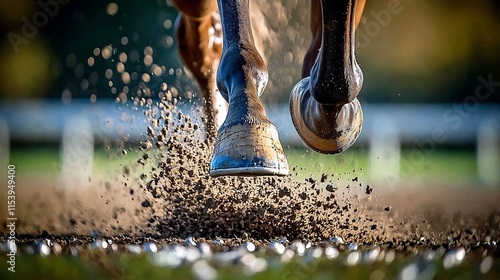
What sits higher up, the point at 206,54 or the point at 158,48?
the point at 158,48

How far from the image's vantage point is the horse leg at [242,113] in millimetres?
2895

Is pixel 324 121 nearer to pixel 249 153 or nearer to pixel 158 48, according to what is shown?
pixel 249 153

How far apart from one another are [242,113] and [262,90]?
224mm

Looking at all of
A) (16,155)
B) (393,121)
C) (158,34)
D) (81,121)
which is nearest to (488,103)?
(393,121)

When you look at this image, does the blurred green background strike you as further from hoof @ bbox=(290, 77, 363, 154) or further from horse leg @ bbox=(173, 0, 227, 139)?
hoof @ bbox=(290, 77, 363, 154)

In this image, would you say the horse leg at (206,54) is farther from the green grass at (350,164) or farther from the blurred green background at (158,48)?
the blurred green background at (158,48)

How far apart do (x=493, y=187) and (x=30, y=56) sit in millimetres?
6923

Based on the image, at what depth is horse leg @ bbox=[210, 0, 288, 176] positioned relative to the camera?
2.89 m

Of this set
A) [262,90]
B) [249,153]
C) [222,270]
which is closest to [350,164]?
[262,90]

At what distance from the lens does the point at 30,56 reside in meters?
11.8

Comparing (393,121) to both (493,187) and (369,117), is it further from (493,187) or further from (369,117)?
(493,187)

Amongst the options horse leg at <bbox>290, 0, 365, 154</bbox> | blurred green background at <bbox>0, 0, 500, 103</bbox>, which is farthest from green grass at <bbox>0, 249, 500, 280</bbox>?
blurred green background at <bbox>0, 0, 500, 103</bbox>

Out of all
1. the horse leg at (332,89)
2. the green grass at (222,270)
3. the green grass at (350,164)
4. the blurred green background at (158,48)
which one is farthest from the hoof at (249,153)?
the blurred green background at (158,48)

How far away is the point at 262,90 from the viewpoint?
10.5ft
